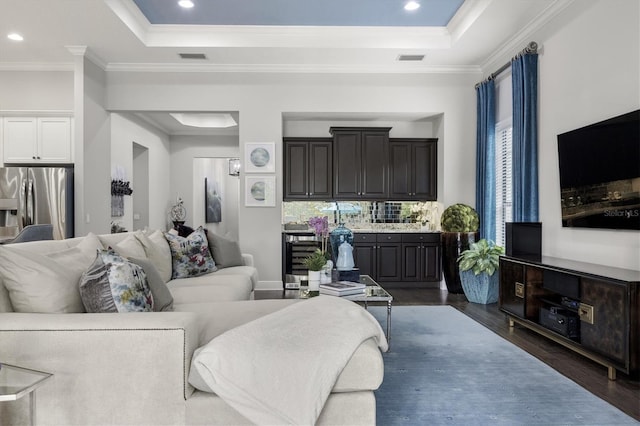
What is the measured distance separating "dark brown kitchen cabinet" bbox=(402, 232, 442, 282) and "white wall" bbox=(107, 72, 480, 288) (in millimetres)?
617

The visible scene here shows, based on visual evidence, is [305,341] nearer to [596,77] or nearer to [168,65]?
[596,77]

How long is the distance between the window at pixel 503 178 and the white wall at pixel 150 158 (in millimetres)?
5534

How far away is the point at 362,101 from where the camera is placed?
5.95m

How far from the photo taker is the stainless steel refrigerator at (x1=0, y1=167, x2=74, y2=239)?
488 cm

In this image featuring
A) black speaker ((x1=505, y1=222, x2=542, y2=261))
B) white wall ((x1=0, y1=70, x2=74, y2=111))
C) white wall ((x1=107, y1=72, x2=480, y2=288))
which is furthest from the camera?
white wall ((x1=107, y1=72, x2=480, y2=288))

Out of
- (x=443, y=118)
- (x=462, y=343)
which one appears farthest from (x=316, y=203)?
(x=462, y=343)

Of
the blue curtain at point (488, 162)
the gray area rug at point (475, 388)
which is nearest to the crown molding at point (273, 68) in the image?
the blue curtain at point (488, 162)

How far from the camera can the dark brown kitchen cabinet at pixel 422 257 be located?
6051 millimetres

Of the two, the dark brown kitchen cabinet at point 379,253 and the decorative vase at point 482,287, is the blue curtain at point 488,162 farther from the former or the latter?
the dark brown kitchen cabinet at point 379,253

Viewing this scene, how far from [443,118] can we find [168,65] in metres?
3.98

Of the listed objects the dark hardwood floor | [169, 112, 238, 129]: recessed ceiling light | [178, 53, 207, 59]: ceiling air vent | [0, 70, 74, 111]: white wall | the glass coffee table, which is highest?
[178, 53, 207, 59]: ceiling air vent

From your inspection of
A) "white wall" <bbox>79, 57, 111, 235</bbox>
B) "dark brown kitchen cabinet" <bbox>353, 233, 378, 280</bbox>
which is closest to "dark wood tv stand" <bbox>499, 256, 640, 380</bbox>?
"dark brown kitchen cabinet" <bbox>353, 233, 378, 280</bbox>

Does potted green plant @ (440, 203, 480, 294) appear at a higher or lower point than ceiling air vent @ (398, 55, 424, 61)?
lower

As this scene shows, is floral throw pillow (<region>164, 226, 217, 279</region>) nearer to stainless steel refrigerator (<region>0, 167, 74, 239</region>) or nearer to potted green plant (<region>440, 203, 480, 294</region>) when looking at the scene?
stainless steel refrigerator (<region>0, 167, 74, 239</region>)
